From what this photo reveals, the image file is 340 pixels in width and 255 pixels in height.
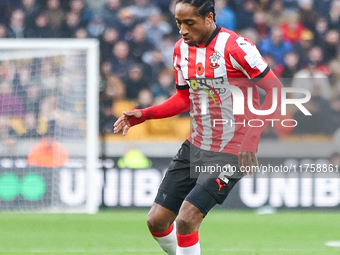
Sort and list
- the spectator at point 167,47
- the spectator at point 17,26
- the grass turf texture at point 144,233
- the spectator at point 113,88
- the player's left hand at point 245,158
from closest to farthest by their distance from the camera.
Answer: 1. the player's left hand at point 245,158
2. the grass turf texture at point 144,233
3. the spectator at point 113,88
4. the spectator at point 167,47
5. the spectator at point 17,26

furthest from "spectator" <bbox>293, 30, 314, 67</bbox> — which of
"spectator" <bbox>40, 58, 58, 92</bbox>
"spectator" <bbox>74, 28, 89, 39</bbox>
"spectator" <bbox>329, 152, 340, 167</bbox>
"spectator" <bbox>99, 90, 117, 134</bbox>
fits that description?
"spectator" <bbox>40, 58, 58, 92</bbox>

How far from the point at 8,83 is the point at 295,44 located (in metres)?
5.18

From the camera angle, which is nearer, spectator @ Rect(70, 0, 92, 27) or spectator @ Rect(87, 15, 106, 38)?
spectator @ Rect(87, 15, 106, 38)

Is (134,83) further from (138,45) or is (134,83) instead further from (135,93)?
(138,45)

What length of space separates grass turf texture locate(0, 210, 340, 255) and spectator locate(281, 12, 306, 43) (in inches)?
139

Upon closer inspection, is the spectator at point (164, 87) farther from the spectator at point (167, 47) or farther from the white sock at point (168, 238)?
the white sock at point (168, 238)

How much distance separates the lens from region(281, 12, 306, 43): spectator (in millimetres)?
11109

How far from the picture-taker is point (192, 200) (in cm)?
388

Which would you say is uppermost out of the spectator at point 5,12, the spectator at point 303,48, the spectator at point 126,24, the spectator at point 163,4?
the spectator at point 163,4

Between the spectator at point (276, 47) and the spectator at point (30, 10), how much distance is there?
426cm

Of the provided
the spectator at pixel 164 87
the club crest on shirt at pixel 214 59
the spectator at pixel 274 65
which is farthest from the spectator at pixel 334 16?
the club crest on shirt at pixel 214 59

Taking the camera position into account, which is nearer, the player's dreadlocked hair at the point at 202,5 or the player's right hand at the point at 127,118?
the player's dreadlocked hair at the point at 202,5

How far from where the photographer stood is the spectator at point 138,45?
10.5 metres

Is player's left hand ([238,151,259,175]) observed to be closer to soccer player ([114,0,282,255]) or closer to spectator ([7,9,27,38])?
soccer player ([114,0,282,255])
